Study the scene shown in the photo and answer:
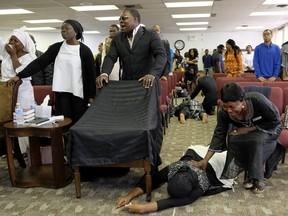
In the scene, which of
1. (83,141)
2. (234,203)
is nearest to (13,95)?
(83,141)

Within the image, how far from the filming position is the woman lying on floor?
2266 mm

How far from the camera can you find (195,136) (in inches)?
174

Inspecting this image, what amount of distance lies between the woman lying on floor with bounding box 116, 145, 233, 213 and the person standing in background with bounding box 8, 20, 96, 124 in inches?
37.8

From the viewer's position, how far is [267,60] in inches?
191

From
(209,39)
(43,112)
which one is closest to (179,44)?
(209,39)

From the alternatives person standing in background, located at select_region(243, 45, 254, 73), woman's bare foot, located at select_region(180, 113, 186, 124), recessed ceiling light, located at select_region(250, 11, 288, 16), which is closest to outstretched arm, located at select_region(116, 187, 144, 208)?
woman's bare foot, located at select_region(180, 113, 186, 124)

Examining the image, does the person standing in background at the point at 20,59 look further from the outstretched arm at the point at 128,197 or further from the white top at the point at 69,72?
the outstretched arm at the point at 128,197

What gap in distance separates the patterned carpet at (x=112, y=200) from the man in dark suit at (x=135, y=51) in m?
0.85

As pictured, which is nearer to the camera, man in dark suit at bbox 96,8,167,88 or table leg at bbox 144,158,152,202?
table leg at bbox 144,158,152,202

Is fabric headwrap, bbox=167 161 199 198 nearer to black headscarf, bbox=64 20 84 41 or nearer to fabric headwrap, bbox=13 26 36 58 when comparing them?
black headscarf, bbox=64 20 84 41

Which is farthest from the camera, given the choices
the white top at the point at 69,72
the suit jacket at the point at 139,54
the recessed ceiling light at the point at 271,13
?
the recessed ceiling light at the point at 271,13

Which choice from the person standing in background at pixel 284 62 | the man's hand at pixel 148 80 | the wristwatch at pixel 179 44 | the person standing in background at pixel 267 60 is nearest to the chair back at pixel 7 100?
the man's hand at pixel 148 80

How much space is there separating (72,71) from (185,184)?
4.58 ft

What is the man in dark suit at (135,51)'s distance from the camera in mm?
2730
